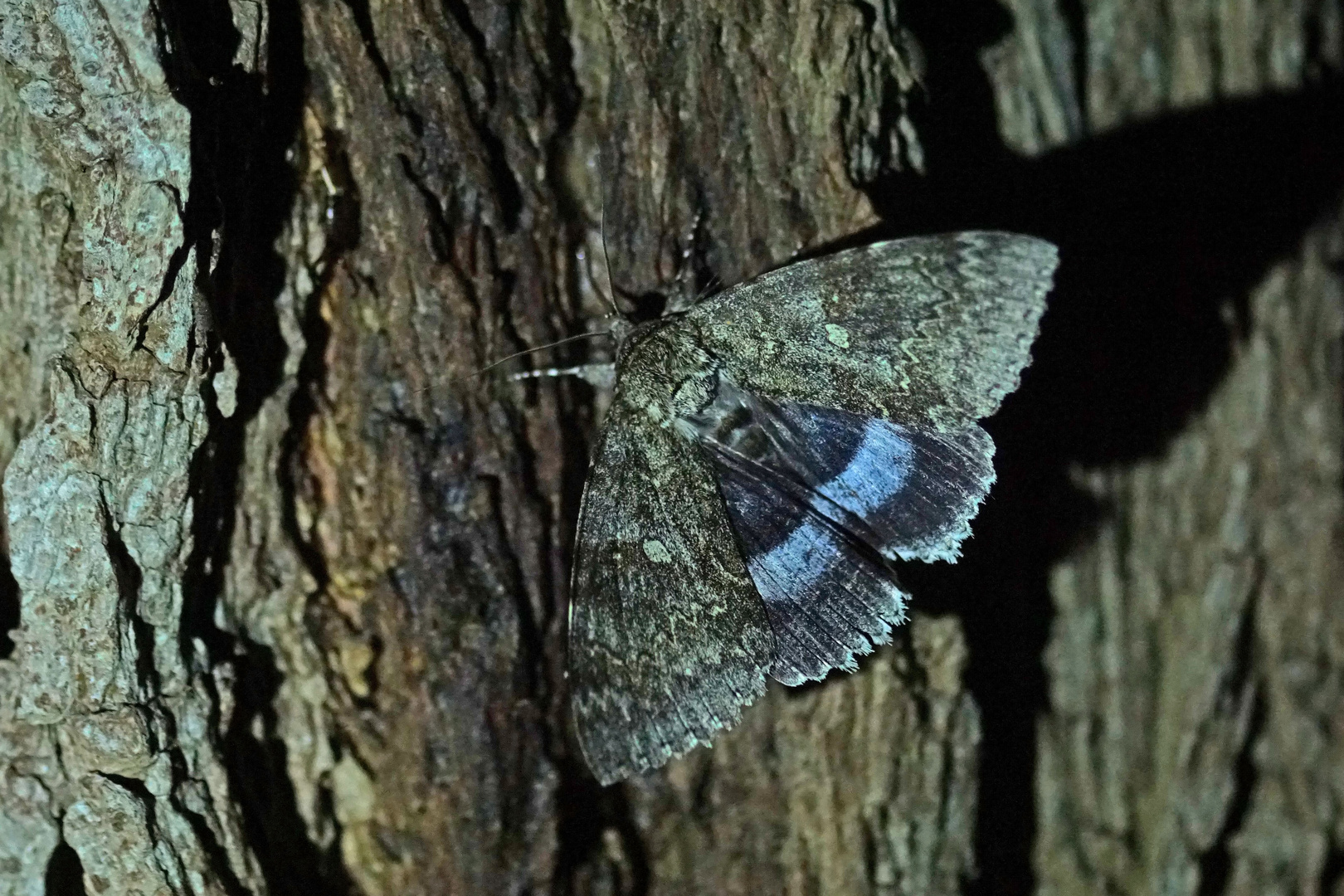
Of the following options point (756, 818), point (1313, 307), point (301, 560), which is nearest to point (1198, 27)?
point (1313, 307)

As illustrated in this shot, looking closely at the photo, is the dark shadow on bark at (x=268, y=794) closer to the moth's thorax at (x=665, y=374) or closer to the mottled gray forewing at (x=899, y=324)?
the moth's thorax at (x=665, y=374)

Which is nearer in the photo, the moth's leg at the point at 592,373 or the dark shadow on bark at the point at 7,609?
the dark shadow on bark at the point at 7,609

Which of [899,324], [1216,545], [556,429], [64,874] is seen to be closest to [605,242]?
[556,429]

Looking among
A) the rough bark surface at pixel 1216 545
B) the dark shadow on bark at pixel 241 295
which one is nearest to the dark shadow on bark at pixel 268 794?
the dark shadow on bark at pixel 241 295

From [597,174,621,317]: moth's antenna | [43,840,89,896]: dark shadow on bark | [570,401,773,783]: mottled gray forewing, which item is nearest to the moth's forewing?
[570,401,773,783]: mottled gray forewing

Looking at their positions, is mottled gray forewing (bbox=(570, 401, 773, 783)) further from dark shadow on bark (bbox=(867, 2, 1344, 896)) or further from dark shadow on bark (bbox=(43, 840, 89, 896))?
dark shadow on bark (bbox=(43, 840, 89, 896))

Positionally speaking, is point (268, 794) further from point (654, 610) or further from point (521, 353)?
point (521, 353)
